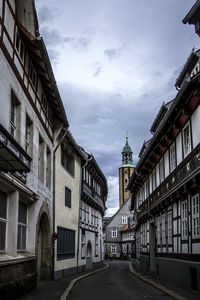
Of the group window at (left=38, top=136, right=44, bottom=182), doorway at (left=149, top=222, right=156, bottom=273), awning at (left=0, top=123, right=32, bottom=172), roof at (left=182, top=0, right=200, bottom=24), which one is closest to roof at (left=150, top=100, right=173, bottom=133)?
doorway at (left=149, top=222, right=156, bottom=273)

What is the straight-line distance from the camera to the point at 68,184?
26.9 meters

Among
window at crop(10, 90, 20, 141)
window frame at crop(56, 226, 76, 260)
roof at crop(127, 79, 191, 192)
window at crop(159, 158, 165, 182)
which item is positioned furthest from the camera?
window frame at crop(56, 226, 76, 260)

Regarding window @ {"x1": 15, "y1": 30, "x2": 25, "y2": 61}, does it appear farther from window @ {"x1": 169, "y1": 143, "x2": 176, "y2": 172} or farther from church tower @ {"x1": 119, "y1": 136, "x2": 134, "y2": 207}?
church tower @ {"x1": 119, "y1": 136, "x2": 134, "y2": 207}

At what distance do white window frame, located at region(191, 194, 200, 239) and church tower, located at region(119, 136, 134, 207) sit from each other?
105 metres

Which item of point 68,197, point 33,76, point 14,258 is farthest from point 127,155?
point 14,258

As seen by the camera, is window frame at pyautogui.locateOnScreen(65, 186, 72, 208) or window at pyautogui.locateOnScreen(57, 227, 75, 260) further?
window frame at pyautogui.locateOnScreen(65, 186, 72, 208)

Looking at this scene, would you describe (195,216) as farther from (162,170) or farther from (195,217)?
(162,170)

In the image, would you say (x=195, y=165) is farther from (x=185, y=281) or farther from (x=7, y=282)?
(x=7, y=282)

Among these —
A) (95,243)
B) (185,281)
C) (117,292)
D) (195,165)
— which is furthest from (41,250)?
(95,243)

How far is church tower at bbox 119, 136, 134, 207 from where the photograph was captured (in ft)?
403

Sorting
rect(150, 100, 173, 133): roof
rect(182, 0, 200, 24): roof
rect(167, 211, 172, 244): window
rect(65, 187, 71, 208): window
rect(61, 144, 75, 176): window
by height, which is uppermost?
rect(182, 0, 200, 24): roof

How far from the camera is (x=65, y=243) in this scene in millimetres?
25781

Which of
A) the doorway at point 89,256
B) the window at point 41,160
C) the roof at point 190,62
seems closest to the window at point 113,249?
the doorway at point 89,256

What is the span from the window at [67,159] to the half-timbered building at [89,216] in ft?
9.11
